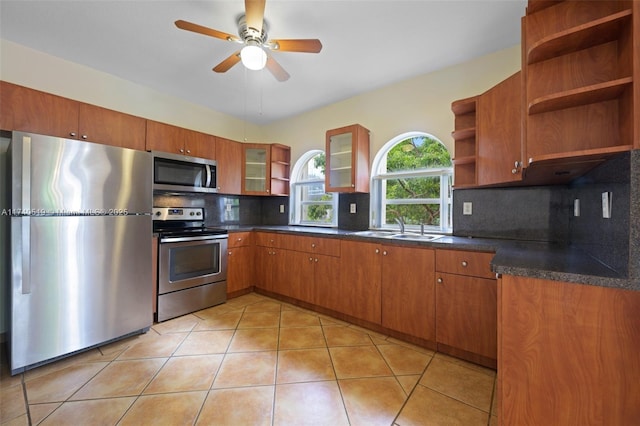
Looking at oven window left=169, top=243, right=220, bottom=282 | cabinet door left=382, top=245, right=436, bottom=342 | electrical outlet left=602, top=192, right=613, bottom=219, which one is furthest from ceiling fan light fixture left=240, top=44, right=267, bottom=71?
electrical outlet left=602, top=192, right=613, bottom=219

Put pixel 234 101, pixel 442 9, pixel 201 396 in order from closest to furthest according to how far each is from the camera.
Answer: pixel 201 396, pixel 442 9, pixel 234 101

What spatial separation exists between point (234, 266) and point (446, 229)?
8.17 feet

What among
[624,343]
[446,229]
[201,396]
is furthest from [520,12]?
[201,396]

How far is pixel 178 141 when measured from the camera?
2.99 m

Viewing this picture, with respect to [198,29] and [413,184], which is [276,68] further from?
[413,184]

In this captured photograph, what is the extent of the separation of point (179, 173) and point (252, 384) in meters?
2.33

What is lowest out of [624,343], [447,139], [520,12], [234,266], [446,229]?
[234,266]

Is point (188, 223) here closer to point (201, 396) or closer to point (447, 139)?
point (201, 396)

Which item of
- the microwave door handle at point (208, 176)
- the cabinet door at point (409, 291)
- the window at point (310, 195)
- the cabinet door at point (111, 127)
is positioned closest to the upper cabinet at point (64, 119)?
the cabinet door at point (111, 127)

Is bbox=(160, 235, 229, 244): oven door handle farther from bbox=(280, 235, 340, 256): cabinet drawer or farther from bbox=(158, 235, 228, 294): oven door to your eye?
bbox=(280, 235, 340, 256): cabinet drawer

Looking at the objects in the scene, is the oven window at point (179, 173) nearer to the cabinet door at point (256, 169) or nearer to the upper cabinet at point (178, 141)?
the upper cabinet at point (178, 141)

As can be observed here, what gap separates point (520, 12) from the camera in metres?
1.82

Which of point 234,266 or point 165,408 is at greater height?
point 234,266

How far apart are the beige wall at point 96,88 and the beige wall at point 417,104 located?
1617mm
